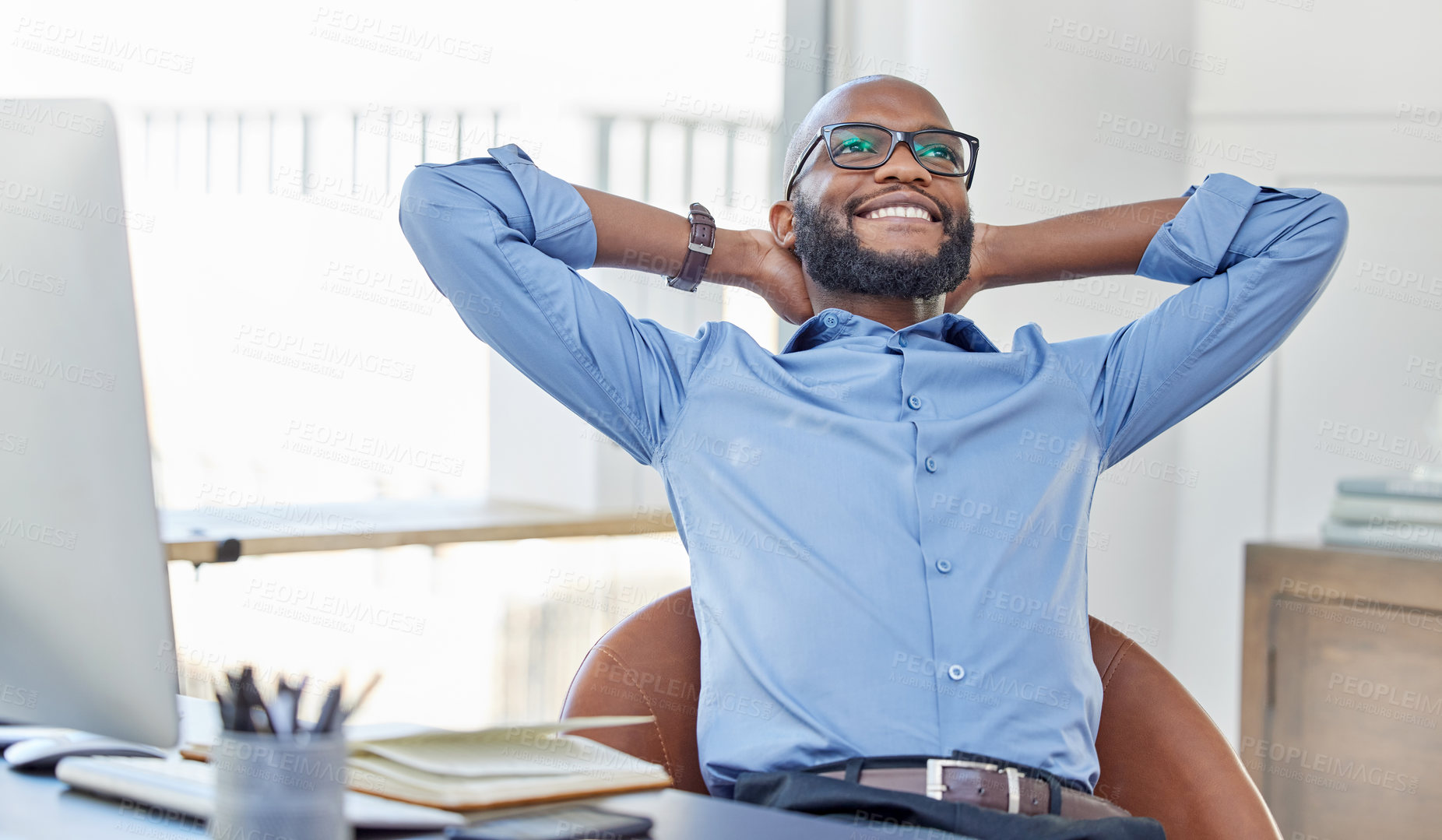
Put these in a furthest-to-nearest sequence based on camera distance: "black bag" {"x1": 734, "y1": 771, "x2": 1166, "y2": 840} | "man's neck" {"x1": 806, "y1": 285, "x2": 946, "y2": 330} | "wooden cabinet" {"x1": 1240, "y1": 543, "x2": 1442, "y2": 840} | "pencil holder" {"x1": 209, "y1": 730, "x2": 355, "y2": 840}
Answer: "wooden cabinet" {"x1": 1240, "y1": 543, "x2": 1442, "y2": 840} → "man's neck" {"x1": 806, "y1": 285, "x2": 946, "y2": 330} → "black bag" {"x1": 734, "y1": 771, "x2": 1166, "y2": 840} → "pencil holder" {"x1": 209, "y1": 730, "x2": 355, "y2": 840}

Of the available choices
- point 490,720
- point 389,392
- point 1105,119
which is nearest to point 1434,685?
point 1105,119

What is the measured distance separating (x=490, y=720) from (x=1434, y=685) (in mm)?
2071

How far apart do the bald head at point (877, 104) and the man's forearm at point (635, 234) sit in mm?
247

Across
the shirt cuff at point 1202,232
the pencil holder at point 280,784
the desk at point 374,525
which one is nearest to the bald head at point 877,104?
the shirt cuff at point 1202,232

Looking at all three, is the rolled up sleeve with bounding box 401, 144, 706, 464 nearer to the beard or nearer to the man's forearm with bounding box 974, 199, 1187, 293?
the beard

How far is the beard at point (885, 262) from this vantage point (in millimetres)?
1695

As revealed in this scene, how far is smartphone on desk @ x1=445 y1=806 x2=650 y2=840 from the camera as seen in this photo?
2.17 ft

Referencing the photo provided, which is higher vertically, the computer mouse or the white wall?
the white wall

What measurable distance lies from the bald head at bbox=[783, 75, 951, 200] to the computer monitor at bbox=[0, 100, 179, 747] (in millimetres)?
1171

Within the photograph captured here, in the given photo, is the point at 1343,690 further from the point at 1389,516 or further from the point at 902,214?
the point at 902,214

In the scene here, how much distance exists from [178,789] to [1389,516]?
7.43ft

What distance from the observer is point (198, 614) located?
2611 millimetres

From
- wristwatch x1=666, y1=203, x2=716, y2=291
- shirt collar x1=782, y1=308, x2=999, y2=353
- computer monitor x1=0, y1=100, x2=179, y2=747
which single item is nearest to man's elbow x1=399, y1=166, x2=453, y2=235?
wristwatch x1=666, y1=203, x2=716, y2=291

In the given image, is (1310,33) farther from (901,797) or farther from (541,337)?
(901,797)
